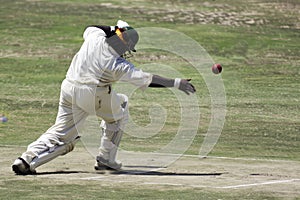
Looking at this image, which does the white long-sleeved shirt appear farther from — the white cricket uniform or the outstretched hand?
the outstretched hand

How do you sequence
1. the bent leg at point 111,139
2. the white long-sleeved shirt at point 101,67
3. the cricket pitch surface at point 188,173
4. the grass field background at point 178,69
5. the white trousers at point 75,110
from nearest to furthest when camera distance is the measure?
the cricket pitch surface at point 188,173 → the white long-sleeved shirt at point 101,67 → the white trousers at point 75,110 → the bent leg at point 111,139 → the grass field background at point 178,69

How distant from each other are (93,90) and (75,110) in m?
0.41

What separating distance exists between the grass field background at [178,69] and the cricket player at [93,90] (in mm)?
863

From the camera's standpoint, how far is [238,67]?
27141 millimetres

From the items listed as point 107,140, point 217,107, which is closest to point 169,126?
point 217,107

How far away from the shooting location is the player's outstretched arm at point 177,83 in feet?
39.6

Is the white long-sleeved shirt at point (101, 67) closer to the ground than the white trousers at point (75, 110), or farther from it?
farther from it

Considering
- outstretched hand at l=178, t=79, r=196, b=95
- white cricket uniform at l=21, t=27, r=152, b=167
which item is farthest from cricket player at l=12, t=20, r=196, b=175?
outstretched hand at l=178, t=79, r=196, b=95

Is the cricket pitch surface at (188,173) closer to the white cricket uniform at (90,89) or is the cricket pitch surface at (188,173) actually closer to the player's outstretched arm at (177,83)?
the white cricket uniform at (90,89)

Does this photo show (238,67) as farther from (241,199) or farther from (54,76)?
(241,199)

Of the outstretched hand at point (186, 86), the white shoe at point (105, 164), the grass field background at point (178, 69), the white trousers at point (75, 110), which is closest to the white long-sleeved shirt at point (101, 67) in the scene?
the white trousers at point (75, 110)

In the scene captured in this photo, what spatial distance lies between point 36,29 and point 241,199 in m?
20.4

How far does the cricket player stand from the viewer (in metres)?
12.4

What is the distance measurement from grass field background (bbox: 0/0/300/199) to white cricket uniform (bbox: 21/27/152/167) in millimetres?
1073
